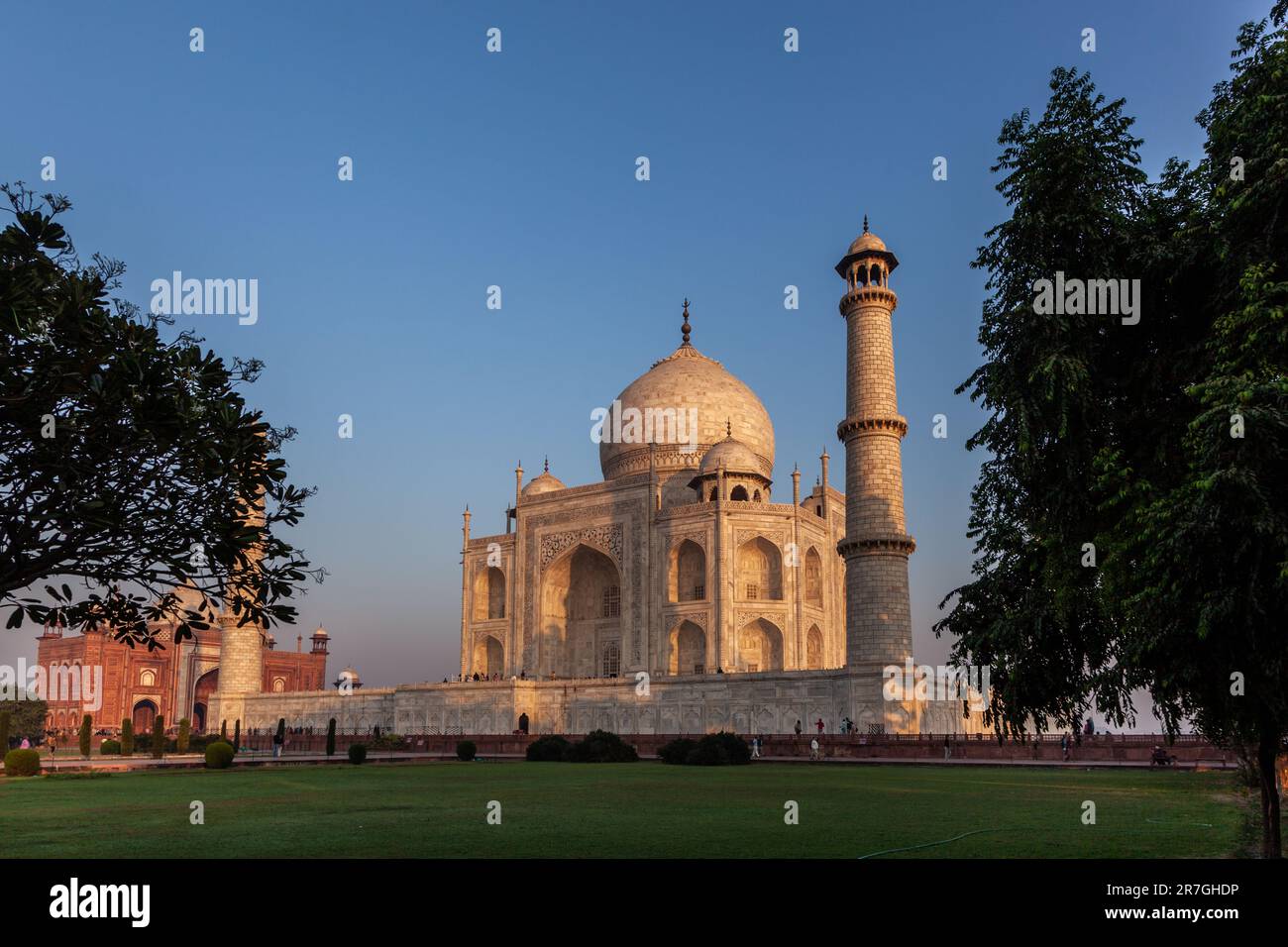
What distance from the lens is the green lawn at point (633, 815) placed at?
8.97 metres

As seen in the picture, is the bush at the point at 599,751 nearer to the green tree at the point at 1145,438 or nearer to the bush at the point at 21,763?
the bush at the point at 21,763

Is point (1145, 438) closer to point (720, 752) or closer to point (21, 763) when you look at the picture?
point (720, 752)

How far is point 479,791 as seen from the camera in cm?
1523

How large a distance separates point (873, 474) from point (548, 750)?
37.5 feet

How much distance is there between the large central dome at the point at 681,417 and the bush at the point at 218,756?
2338 centimetres

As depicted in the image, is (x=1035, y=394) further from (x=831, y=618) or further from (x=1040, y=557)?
(x=831, y=618)

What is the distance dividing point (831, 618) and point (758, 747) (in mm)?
14405

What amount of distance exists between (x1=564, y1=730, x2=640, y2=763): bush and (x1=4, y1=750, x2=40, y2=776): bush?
11.5 metres

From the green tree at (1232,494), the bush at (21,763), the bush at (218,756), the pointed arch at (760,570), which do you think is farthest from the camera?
the pointed arch at (760,570)

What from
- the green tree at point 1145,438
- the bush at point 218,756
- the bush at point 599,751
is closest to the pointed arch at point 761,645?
the bush at point 599,751

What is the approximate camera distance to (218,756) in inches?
945

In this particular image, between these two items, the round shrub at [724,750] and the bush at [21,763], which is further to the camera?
the round shrub at [724,750]

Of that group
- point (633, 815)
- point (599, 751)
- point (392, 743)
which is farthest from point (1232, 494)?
point (392, 743)

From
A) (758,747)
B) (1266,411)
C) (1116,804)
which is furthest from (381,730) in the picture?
(1266,411)
